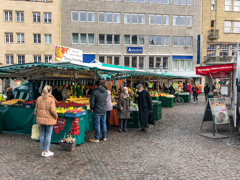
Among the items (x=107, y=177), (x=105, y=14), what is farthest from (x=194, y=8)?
(x=107, y=177)

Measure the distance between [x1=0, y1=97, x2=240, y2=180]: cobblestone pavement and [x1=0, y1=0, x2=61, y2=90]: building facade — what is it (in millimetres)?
29148

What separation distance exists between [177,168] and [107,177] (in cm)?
155

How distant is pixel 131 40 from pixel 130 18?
3405 millimetres

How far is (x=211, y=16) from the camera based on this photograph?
38.9 metres

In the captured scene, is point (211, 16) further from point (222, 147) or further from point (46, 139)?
point (46, 139)

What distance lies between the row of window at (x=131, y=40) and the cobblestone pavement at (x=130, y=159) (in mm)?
29613

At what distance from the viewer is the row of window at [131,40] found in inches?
1421

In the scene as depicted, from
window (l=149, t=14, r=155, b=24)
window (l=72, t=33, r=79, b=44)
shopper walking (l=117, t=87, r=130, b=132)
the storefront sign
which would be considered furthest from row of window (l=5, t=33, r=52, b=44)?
shopper walking (l=117, t=87, r=130, b=132)

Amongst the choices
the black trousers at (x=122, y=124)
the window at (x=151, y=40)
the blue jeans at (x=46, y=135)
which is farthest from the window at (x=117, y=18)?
the blue jeans at (x=46, y=135)

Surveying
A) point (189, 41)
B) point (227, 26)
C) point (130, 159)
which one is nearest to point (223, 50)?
point (227, 26)

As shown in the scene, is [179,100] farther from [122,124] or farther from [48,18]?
[48,18]

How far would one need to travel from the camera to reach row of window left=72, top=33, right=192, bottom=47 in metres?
36.1

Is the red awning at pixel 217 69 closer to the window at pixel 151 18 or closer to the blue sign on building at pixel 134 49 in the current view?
the blue sign on building at pixel 134 49

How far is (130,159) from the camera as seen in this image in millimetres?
5625
